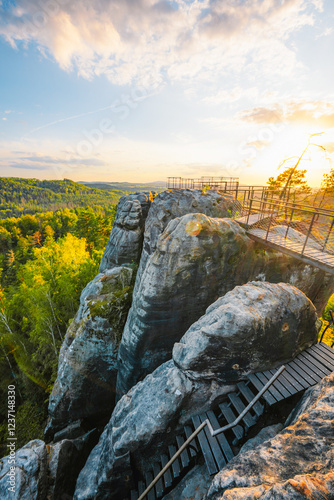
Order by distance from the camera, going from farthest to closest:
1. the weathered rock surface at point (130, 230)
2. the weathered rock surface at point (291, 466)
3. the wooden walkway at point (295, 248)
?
1. the weathered rock surface at point (130, 230)
2. the wooden walkway at point (295, 248)
3. the weathered rock surface at point (291, 466)

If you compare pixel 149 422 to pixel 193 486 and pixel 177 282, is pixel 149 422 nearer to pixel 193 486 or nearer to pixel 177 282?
pixel 193 486

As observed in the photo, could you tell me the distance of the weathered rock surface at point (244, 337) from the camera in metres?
5.86

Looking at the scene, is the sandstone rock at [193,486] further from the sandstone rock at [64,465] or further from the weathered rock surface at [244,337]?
the sandstone rock at [64,465]

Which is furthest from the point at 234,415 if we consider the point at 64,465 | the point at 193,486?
the point at 64,465

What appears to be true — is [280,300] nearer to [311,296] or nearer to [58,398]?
[311,296]

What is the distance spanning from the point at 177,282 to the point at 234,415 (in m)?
4.54

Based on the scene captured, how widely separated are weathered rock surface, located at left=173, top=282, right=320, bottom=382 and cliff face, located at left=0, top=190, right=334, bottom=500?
0.03 meters

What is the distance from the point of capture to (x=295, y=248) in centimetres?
895

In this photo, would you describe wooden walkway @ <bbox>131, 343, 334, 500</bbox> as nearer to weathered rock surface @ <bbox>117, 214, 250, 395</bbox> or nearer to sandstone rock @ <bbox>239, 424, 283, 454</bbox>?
sandstone rock @ <bbox>239, 424, 283, 454</bbox>

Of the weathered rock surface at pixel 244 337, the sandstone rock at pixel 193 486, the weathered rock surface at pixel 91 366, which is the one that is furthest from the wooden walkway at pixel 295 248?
the weathered rock surface at pixel 91 366

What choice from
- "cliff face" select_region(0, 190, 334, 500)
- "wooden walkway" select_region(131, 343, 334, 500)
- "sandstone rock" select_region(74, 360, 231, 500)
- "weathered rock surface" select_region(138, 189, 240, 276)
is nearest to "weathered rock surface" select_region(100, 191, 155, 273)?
"cliff face" select_region(0, 190, 334, 500)

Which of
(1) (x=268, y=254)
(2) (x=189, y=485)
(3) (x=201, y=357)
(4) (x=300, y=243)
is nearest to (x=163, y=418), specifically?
(2) (x=189, y=485)

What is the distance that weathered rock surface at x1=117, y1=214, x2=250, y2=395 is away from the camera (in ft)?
27.2

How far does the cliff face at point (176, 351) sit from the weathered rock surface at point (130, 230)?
79mm
